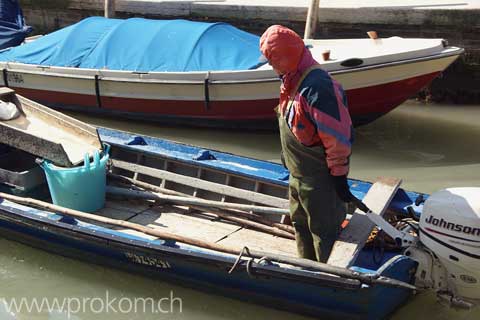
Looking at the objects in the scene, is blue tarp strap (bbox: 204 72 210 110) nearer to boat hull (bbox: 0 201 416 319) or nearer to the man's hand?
boat hull (bbox: 0 201 416 319)

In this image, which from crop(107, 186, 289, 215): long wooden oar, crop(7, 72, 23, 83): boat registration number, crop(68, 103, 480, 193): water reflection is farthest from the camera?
crop(7, 72, 23, 83): boat registration number

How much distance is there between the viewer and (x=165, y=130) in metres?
9.95

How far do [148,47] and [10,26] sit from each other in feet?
9.41

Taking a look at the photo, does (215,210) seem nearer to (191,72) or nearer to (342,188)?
(342,188)

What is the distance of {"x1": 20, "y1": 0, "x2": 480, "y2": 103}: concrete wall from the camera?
36.5ft

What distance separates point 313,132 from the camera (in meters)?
4.20

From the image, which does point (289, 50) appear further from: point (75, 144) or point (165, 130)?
point (165, 130)

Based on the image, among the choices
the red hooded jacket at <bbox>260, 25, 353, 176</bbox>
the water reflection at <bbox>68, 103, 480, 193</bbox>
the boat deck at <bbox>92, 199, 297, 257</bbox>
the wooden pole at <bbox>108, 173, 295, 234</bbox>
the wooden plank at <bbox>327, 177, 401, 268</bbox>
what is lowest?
the water reflection at <bbox>68, 103, 480, 193</bbox>

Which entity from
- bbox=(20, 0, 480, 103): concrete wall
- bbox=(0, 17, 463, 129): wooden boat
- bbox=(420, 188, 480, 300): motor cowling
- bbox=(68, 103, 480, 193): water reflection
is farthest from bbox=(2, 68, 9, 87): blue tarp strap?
bbox=(420, 188, 480, 300): motor cowling

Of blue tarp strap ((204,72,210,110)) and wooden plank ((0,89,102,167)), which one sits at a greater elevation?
wooden plank ((0,89,102,167))

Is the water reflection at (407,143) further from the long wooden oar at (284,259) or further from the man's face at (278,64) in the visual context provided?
the man's face at (278,64)

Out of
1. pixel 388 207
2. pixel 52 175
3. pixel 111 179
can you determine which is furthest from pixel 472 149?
pixel 52 175

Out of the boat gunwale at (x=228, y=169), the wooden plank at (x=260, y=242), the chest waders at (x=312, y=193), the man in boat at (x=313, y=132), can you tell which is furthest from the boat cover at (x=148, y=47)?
the man in boat at (x=313, y=132)
